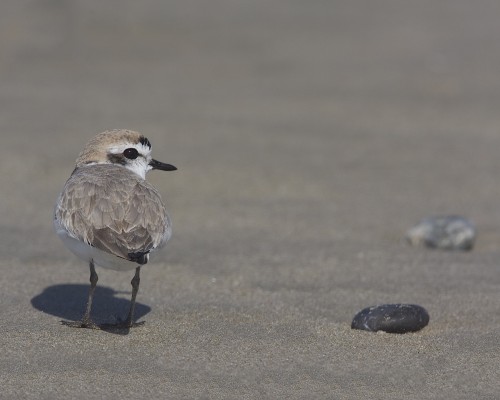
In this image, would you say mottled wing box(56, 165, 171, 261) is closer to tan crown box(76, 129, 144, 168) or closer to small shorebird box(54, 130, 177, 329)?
small shorebird box(54, 130, 177, 329)

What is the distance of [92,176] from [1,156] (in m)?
3.54

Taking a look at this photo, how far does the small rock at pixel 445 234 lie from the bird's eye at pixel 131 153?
2314mm

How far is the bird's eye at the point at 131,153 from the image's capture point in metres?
5.28

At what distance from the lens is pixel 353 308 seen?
5402 mm

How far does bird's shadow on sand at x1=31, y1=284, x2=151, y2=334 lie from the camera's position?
5.14m

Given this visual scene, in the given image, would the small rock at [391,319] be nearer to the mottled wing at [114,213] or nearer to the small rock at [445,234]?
the mottled wing at [114,213]

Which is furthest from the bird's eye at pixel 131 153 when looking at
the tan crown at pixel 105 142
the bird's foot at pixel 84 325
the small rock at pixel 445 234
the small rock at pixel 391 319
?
the small rock at pixel 445 234

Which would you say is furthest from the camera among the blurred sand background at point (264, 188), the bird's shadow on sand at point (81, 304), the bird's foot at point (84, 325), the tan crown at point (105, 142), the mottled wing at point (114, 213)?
the tan crown at point (105, 142)

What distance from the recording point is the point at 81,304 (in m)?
5.37

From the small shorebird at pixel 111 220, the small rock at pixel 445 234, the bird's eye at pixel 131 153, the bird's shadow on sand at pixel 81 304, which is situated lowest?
the bird's shadow on sand at pixel 81 304

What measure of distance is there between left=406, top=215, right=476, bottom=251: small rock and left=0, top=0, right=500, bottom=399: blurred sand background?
12cm

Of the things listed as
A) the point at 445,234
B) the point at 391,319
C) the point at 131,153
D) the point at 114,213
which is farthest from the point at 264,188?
the point at 114,213

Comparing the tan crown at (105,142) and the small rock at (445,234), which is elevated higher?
the small rock at (445,234)

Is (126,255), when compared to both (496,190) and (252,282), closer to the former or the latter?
(252,282)
